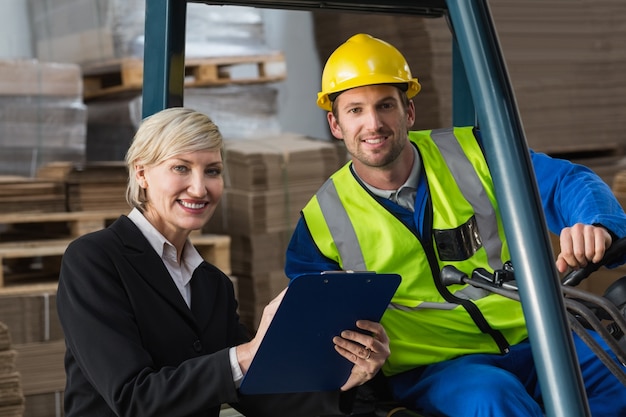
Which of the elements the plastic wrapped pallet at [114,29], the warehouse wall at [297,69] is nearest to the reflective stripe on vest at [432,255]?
the plastic wrapped pallet at [114,29]

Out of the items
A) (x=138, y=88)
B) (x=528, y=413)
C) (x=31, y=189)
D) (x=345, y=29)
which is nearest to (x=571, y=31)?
(x=345, y=29)

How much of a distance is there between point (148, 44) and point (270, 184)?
9.09 feet

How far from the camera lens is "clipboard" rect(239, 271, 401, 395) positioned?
2.07 m

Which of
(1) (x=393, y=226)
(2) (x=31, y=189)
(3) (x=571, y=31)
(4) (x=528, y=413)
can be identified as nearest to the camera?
(4) (x=528, y=413)

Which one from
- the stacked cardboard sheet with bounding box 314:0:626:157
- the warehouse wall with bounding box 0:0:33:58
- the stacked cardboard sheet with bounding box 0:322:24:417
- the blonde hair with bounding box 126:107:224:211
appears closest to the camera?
the blonde hair with bounding box 126:107:224:211

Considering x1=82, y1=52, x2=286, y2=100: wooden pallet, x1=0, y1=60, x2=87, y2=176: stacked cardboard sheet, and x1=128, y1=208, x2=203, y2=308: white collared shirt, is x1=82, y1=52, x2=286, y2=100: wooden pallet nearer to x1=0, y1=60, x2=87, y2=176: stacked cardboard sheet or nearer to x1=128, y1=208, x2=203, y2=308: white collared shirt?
x1=0, y1=60, x2=87, y2=176: stacked cardboard sheet

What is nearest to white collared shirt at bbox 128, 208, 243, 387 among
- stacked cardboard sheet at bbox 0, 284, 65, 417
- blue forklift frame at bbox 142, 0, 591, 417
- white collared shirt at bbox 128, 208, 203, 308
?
white collared shirt at bbox 128, 208, 203, 308

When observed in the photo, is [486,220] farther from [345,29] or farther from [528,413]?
[345,29]

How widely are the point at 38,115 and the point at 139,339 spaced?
3.66 meters

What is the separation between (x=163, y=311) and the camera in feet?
7.93

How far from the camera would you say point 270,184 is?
551 centimetres

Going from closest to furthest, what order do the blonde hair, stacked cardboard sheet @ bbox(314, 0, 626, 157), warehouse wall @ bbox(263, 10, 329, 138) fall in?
the blonde hair → stacked cardboard sheet @ bbox(314, 0, 626, 157) → warehouse wall @ bbox(263, 10, 329, 138)

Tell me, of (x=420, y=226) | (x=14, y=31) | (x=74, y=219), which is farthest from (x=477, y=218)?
(x=14, y=31)

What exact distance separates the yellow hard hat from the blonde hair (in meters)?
0.68
